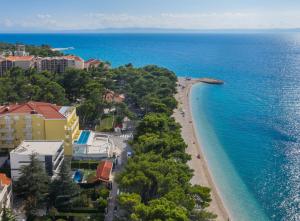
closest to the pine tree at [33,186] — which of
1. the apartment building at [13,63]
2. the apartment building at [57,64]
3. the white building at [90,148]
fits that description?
the white building at [90,148]

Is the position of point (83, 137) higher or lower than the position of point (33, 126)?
lower

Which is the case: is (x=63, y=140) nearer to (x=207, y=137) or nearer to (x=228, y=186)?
(x=228, y=186)

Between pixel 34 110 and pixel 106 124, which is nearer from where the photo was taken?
pixel 34 110

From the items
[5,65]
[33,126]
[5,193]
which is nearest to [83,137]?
[33,126]

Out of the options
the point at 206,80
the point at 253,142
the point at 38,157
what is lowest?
the point at 253,142

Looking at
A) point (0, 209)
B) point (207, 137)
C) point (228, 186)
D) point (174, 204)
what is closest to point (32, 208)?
point (0, 209)

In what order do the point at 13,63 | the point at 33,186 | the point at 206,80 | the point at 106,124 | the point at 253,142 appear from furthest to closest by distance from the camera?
the point at 206,80, the point at 13,63, the point at 106,124, the point at 253,142, the point at 33,186

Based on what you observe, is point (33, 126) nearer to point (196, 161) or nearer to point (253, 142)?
point (196, 161)
